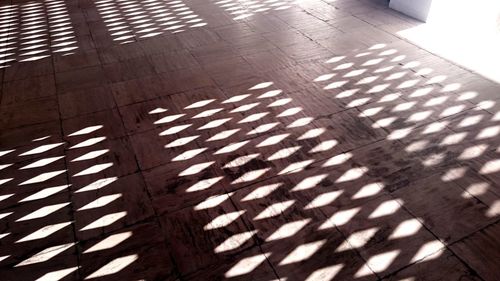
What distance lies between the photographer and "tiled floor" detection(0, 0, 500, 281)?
1458 millimetres

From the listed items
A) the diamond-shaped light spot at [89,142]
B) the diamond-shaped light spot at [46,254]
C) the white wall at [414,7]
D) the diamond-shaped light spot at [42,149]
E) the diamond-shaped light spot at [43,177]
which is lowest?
the diamond-shaped light spot at [46,254]

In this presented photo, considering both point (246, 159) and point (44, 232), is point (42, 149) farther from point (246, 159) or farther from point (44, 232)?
point (246, 159)

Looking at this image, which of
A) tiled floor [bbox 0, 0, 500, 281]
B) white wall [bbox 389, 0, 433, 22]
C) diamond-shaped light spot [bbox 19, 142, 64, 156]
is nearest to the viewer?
tiled floor [bbox 0, 0, 500, 281]

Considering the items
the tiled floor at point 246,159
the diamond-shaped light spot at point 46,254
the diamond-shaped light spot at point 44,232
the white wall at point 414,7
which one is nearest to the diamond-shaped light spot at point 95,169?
the tiled floor at point 246,159

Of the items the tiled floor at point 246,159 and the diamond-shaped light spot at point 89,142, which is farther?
the diamond-shaped light spot at point 89,142

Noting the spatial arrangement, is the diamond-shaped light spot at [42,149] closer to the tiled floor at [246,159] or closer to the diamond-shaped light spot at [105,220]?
the tiled floor at [246,159]

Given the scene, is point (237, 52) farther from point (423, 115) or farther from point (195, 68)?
point (423, 115)

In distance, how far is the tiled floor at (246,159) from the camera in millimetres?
1458

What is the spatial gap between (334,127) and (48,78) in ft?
7.44

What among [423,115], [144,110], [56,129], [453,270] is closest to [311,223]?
[453,270]

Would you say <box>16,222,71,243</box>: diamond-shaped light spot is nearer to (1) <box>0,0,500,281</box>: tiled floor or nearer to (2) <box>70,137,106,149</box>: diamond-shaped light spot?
(1) <box>0,0,500,281</box>: tiled floor

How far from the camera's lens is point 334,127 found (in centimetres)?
214

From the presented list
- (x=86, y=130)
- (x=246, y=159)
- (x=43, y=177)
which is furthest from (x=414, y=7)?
(x=43, y=177)

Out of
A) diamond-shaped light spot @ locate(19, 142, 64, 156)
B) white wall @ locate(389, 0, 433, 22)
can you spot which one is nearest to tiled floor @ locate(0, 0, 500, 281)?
diamond-shaped light spot @ locate(19, 142, 64, 156)
